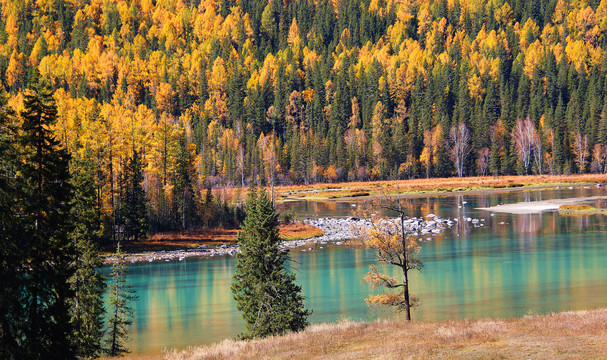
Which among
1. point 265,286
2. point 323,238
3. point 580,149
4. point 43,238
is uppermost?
point 580,149

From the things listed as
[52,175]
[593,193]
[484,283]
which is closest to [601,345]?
[52,175]

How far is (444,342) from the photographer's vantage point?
944 inches

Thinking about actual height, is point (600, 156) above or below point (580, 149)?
below

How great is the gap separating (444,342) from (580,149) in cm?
14461

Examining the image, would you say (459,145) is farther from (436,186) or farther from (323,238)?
(323,238)

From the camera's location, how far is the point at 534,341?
75.2ft

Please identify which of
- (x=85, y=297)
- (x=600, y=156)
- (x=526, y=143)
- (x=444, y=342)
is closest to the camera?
(x=444, y=342)

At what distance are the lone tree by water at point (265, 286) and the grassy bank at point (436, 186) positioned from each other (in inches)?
3687

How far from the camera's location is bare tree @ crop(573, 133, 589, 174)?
152750 millimetres

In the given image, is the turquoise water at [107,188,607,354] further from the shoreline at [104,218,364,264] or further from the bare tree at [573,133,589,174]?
the bare tree at [573,133,589,174]

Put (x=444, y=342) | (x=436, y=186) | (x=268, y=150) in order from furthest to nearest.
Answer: (x=268, y=150), (x=436, y=186), (x=444, y=342)

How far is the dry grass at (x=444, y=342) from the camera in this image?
71.1 ft

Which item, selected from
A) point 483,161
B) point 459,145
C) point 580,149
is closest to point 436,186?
point 483,161

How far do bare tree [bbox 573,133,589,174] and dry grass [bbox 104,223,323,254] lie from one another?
9809cm
